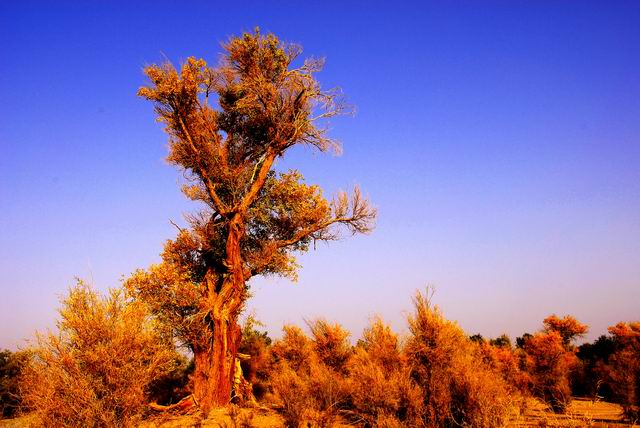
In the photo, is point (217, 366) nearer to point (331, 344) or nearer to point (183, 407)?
point (183, 407)

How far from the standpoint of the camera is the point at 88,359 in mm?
8000

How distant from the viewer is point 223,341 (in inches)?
545

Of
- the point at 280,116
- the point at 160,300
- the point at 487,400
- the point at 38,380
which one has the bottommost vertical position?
the point at 487,400

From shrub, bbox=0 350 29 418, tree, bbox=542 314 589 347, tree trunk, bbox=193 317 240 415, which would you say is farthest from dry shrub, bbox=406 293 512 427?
tree, bbox=542 314 589 347

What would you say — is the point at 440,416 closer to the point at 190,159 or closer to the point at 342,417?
the point at 342,417

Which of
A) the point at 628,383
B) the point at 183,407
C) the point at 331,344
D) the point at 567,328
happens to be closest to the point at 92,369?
the point at 183,407

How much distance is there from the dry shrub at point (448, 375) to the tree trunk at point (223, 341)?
647 centimetres

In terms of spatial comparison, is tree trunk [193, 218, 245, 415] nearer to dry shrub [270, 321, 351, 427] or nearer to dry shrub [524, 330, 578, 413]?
dry shrub [270, 321, 351, 427]

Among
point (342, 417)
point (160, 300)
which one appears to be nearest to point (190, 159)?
point (160, 300)

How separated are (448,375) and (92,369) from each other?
854cm

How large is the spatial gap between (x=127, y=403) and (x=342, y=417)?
6.53 meters

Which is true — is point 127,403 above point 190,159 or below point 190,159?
below

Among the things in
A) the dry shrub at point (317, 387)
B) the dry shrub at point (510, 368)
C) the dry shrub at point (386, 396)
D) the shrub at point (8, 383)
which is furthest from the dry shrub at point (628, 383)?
the shrub at point (8, 383)

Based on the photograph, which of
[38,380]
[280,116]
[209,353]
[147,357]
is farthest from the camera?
[280,116]
